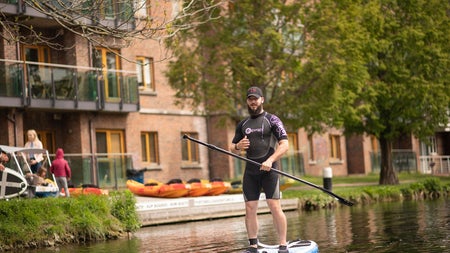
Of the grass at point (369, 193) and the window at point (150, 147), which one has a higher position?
the window at point (150, 147)

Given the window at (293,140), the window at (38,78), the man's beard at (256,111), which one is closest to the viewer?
the man's beard at (256,111)

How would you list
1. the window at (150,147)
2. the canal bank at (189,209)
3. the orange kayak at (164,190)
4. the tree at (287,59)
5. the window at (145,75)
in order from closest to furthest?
the canal bank at (189,209), the orange kayak at (164,190), the tree at (287,59), the window at (145,75), the window at (150,147)

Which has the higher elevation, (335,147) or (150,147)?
(150,147)

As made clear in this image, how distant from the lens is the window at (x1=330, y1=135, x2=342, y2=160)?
57506 mm

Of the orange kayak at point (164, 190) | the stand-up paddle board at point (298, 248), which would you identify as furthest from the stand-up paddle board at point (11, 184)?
the orange kayak at point (164, 190)

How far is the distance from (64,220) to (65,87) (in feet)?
51.4

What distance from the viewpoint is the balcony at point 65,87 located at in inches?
1294

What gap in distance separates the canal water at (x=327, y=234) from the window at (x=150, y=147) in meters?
15.7

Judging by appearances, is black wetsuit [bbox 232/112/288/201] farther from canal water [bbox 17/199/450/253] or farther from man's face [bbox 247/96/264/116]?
canal water [bbox 17/199/450/253]

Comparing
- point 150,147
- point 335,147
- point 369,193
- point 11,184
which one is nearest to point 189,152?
point 150,147

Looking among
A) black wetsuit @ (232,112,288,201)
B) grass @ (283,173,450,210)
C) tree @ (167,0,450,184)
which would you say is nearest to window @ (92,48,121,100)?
tree @ (167,0,450,184)

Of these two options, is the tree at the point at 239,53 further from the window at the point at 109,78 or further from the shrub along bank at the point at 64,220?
the shrub along bank at the point at 64,220

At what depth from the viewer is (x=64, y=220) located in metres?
19.9

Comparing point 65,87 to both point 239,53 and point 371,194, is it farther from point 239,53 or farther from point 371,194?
point 371,194
